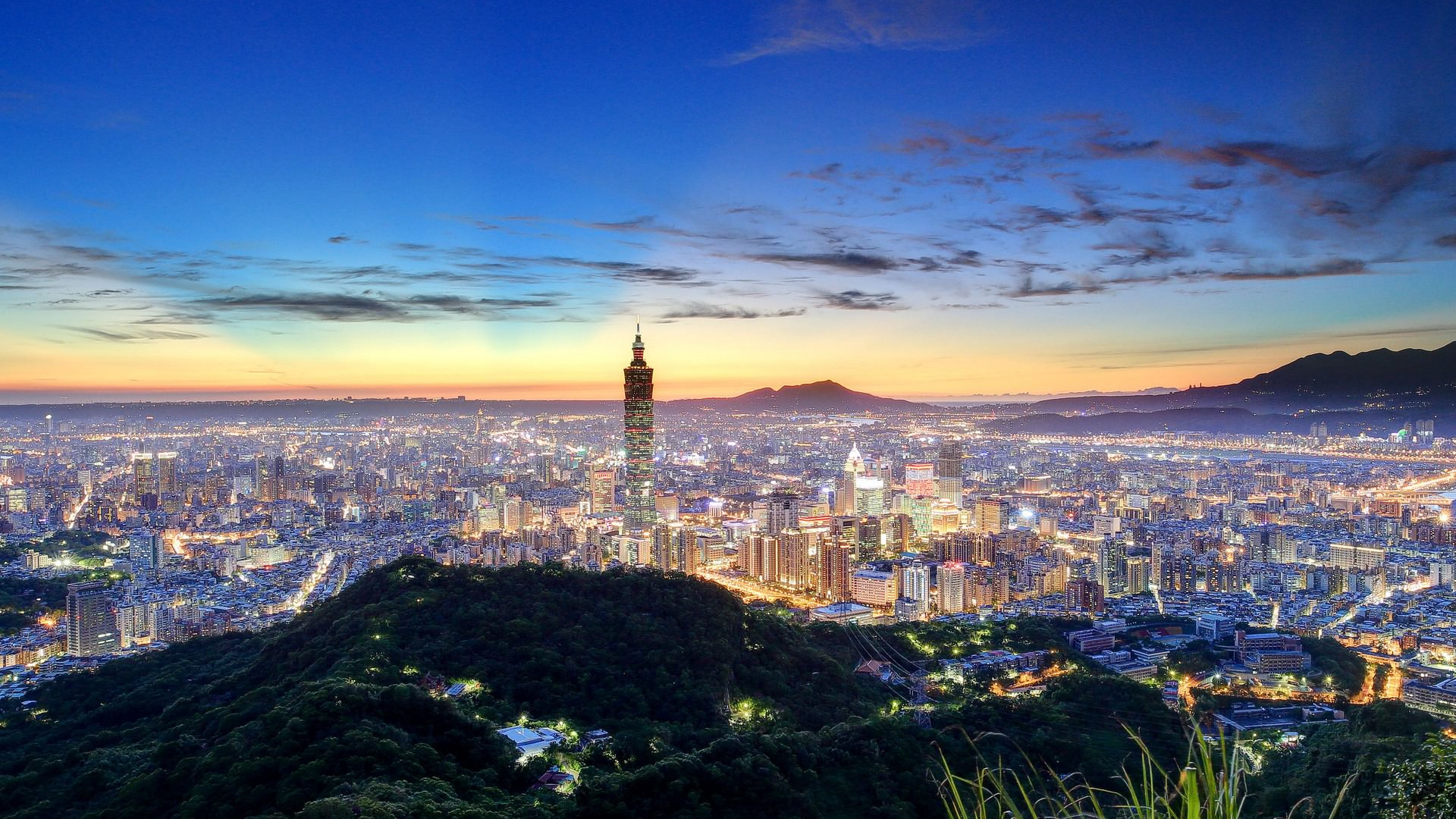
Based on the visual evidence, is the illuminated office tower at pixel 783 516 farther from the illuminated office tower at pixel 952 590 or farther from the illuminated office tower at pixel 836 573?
the illuminated office tower at pixel 952 590

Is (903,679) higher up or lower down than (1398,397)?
lower down

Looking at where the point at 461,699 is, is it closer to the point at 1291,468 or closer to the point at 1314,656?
the point at 1314,656

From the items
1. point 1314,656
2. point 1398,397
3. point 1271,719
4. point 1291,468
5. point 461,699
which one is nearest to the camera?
point 461,699

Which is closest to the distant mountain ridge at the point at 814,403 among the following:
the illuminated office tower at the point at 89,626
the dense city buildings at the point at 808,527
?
the dense city buildings at the point at 808,527

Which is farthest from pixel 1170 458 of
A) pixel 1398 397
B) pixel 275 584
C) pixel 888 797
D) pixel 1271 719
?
pixel 888 797

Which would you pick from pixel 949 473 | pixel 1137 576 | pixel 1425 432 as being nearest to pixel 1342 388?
pixel 1425 432

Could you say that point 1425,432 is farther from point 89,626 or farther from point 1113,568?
point 89,626

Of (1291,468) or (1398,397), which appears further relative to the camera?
(1398,397)
